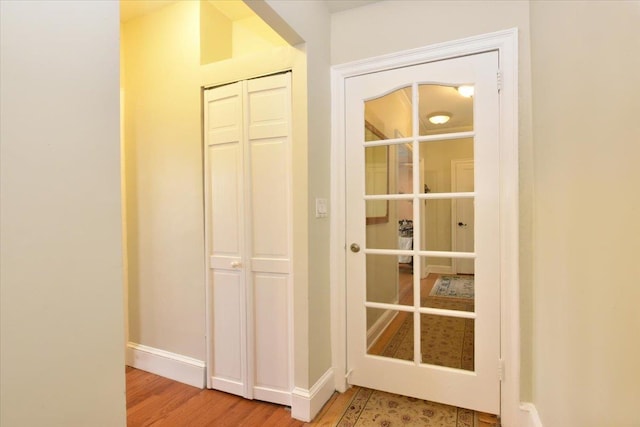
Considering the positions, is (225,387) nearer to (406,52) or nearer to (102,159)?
(102,159)

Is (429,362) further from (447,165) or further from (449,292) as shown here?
(447,165)

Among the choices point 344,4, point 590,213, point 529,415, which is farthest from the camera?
point 344,4

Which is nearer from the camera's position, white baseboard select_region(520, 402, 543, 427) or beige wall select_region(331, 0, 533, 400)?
white baseboard select_region(520, 402, 543, 427)

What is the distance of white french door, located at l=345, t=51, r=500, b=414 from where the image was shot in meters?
1.73

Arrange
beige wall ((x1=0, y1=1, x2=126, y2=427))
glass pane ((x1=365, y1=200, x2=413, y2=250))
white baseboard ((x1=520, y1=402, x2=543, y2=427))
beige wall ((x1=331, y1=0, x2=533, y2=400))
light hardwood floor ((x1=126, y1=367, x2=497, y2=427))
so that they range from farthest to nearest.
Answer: glass pane ((x1=365, y1=200, x2=413, y2=250)) < light hardwood floor ((x1=126, y1=367, x2=497, y2=427)) < beige wall ((x1=331, y1=0, x2=533, y2=400)) < white baseboard ((x1=520, y1=402, x2=543, y2=427)) < beige wall ((x1=0, y1=1, x2=126, y2=427))

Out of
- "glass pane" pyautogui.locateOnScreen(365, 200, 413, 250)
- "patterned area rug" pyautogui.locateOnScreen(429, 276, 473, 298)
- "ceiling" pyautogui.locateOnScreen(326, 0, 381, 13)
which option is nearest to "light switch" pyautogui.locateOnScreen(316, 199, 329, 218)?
"glass pane" pyautogui.locateOnScreen(365, 200, 413, 250)

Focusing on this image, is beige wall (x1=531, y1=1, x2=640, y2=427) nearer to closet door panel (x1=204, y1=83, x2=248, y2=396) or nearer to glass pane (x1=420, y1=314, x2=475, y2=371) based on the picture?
glass pane (x1=420, y1=314, x2=475, y2=371)

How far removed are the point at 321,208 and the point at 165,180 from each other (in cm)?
119

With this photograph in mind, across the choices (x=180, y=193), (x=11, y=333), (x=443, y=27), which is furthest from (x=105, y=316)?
(x=443, y=27)

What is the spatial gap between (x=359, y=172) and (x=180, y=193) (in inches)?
50.0

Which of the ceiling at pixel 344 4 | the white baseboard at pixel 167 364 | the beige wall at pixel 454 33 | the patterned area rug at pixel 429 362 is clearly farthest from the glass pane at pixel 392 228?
the white baseboard at pixel 167 364

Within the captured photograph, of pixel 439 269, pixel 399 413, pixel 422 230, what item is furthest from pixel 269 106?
pixel 399 413

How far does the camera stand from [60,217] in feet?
2.47

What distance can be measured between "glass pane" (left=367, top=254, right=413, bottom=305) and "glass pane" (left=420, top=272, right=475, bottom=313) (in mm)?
96
